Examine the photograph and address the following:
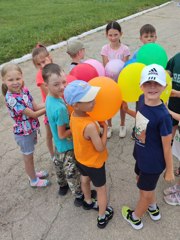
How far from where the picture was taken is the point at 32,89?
5.44 m

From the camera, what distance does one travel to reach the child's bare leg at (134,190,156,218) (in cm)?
244

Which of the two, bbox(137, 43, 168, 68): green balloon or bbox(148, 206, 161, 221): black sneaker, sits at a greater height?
bbox(137, 43, 168, 68): green balloon

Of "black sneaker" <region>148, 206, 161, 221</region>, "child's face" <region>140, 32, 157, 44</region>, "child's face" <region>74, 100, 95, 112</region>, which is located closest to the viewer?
"child's face" <region>74, 100, 95, 112</region>

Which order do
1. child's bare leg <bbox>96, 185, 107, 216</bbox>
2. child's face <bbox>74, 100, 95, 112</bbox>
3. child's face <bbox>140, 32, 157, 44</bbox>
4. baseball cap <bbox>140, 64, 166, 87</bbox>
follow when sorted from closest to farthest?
baseball cap <bbox>140, 64, 166, 87</bbox> < child's face <bbox>74, 100, 95, 112</bbox> < child's bare leg <bbox>96, 185, 107, 216</bbox> < child's face <bbox>140, 32, 157, 44</bbox>

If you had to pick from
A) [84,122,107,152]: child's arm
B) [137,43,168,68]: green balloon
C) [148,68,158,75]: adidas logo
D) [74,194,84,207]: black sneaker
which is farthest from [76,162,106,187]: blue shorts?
[137,43,168,68]: green balloon

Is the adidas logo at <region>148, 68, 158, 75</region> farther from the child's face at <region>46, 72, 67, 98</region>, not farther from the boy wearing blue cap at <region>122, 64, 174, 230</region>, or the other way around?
the child's face at <region>46, 72, 67, 98</region>

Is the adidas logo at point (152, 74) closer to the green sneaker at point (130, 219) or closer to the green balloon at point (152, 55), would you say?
the green balloon at point (152, 55)

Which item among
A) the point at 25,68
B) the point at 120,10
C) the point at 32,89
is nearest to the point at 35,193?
the point at 32,89

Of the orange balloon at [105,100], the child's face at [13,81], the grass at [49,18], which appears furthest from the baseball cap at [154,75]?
the grass at [49,18]

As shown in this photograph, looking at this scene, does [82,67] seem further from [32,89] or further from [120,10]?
[120,10]

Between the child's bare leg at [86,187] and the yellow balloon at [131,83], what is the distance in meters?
0.82

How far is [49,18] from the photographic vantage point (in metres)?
9.77

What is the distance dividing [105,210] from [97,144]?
31.3 inches

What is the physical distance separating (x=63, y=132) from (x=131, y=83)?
728 mm
